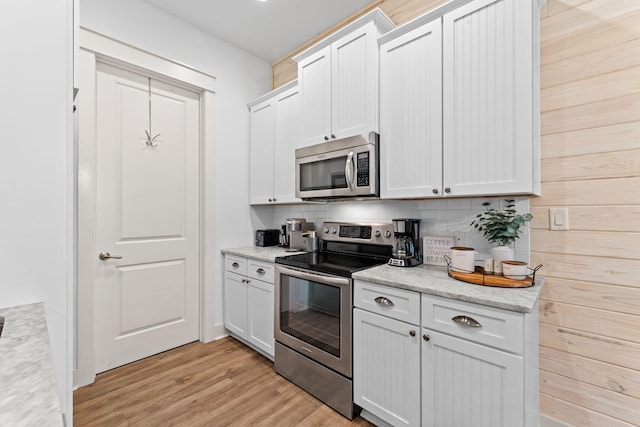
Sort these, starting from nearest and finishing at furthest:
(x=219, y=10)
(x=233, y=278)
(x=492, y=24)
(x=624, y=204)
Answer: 1. (x=624, y=204)
2. (x=492, y=24)
3. (x=219, y=10)
4. (x=233, y=278)

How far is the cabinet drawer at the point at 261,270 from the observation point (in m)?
2.30

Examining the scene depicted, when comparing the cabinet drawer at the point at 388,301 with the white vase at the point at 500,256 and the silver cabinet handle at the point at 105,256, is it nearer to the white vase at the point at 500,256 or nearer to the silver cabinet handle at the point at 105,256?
the white vase at the point at 500,256

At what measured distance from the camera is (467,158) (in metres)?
1.60

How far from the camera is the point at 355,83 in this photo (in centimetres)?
204

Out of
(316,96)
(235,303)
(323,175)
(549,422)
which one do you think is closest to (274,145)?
(316,96)

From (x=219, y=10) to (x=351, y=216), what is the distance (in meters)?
2.05

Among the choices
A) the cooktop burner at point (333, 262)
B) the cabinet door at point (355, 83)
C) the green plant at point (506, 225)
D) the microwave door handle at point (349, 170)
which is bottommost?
the cooktop burner at point (333, 262)

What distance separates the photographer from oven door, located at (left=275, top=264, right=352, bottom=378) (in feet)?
5.70

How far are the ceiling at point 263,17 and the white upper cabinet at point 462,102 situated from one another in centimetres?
86

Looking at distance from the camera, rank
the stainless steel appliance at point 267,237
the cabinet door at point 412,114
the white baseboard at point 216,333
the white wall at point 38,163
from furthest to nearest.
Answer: the stainless steel appliance at point 267,237
the white baseboard at point 216,333
the cabinet door at point 412,114
the white wall at point 38,163

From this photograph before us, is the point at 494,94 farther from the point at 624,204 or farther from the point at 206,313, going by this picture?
the point at 206,313

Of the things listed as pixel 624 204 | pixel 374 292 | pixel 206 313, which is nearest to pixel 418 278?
pixel 374 292

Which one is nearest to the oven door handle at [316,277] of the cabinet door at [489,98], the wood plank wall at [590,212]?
the cabinet door at [489,98]

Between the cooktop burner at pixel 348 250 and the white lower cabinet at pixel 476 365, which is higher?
the cooktop burner at pixel 348 250
